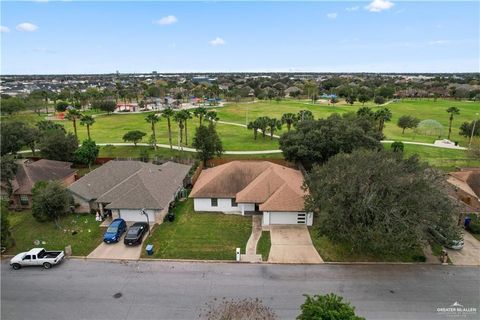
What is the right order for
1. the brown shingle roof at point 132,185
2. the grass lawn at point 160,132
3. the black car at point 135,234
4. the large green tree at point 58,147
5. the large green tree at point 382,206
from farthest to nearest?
the grass lawn at point 160,132 → the large green tree at point 58,147 → the brown shingle roof at point 132,185 → the black car at point 135,234 → the large green tree at point 382,206

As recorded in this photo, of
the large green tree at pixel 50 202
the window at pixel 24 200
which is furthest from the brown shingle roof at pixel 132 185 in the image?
the window at pixel 24 200

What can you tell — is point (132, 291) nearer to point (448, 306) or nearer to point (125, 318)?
point (125, 318)

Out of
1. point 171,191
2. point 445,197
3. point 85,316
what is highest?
point 445,197

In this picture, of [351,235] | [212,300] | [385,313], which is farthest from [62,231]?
[385,313]

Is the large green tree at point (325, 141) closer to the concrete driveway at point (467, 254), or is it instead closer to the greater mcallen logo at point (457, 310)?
the concrete driveway at point (467, 254)

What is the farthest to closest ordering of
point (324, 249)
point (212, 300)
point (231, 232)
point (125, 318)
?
1. point (231, 232)
2. point (324, 249)
3. point (212, 300)
4. point (125, 318)

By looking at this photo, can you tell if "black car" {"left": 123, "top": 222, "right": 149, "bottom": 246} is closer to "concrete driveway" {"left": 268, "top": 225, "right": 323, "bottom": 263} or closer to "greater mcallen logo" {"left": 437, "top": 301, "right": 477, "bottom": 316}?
"concrete driveway" {"left": 268, "top": 225, "right": 323, "bottom": 263}

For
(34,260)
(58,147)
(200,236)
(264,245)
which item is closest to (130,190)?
(200,236)

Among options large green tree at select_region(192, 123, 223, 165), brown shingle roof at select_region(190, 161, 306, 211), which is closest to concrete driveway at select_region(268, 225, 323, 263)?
brown shingle roof at select_region(190, 161, 306, 211)
